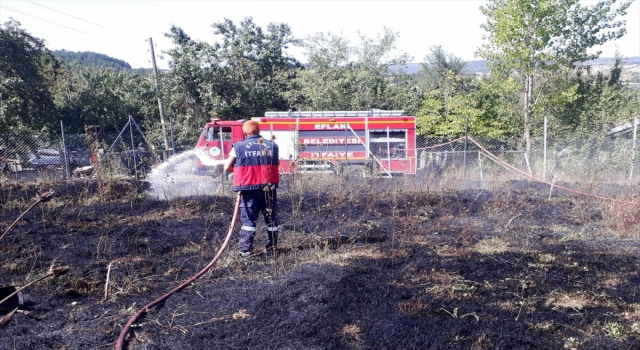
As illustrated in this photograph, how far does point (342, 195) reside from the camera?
28.9 feet

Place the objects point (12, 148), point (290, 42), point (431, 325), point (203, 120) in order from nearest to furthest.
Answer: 1. point (431, 325)
2. point (12, 148)
3. point (203, 120)
4. point (290, 42)

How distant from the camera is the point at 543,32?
1473cm

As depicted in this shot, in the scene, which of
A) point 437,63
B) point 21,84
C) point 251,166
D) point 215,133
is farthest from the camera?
point 437,63

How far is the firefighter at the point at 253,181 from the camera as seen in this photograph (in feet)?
18.0

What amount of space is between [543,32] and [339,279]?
13219 millimetres

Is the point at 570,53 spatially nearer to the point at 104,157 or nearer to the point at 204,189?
the point at 204,189

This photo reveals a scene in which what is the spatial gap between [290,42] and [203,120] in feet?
18.5

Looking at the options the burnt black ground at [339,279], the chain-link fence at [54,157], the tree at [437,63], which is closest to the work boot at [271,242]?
the burnt black ground at [339,279]

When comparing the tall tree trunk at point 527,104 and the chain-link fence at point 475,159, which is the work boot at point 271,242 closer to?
the chain-link fence at point 475,159

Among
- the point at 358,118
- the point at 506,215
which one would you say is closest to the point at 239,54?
the point at 358,118

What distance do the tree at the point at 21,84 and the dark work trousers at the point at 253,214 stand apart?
57.1 feet

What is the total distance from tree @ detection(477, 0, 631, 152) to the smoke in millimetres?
9511

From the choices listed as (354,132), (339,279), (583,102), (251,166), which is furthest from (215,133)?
(583,102)

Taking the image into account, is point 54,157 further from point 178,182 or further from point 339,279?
point 339,279
